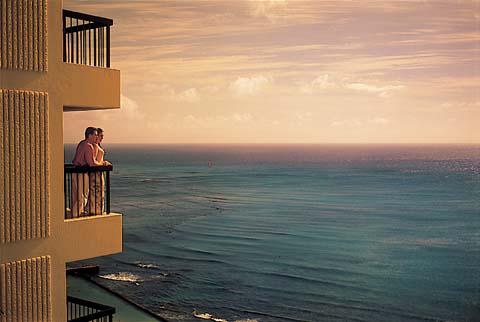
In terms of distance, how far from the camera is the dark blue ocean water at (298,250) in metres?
17.6

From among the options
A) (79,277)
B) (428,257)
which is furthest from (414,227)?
(79,277)

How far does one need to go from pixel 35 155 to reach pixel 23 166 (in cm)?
12

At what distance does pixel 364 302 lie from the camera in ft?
62.6

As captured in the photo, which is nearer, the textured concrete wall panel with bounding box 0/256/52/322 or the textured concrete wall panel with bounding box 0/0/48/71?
the textured concrete wall panel with bounding box 0/0/48/71

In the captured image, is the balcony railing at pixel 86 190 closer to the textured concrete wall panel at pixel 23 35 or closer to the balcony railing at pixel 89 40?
the balcony railing at pixel 89 40

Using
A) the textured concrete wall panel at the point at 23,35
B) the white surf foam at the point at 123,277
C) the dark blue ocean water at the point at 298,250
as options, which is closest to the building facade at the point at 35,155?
the textured concrete wall panel at the point at 23,35

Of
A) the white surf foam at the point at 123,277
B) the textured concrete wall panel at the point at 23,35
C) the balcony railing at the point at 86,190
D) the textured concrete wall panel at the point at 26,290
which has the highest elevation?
the textured concrete wall panel at the point at 23,35

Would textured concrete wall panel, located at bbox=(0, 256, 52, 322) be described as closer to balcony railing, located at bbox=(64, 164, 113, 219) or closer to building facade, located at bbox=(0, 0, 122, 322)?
building facade, located at bbox=(0, 0, 122, 322)

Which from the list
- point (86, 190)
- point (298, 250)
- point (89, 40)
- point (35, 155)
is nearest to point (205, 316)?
point (86, 190)

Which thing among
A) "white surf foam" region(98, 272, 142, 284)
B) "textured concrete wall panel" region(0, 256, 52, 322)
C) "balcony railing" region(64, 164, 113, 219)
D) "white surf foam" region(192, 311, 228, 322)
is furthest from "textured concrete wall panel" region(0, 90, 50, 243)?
"white surf foam" region(98, 272, 142, 284)

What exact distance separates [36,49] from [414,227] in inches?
1371

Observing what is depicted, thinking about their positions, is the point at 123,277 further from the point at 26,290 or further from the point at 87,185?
the point at 26,290

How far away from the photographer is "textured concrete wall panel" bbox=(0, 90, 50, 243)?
165 inches

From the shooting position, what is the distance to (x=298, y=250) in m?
27.3
